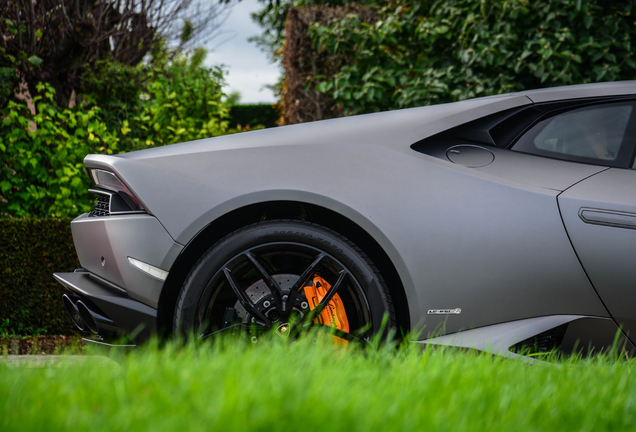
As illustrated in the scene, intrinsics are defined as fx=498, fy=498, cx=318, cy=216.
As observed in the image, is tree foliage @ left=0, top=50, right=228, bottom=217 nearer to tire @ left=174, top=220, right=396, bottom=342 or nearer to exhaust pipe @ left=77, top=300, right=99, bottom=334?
exhaust pipe @ left=77, top=300, right=99, bottom=334

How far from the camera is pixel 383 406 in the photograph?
118 cm

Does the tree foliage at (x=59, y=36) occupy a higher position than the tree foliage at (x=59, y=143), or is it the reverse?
the tree foliage at (x=59, y=36)

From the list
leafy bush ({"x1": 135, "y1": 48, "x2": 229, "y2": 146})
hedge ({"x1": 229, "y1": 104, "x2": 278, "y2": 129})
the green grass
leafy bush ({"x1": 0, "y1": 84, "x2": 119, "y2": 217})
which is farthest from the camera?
hedge ({"x1": 229, "y1": 104, "x2": 278, "y2": 129})

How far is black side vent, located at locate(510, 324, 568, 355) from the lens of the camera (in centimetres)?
186

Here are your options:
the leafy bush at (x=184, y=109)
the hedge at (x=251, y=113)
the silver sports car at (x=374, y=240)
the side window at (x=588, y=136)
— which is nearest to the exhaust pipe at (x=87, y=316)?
the silver sports car at (x=374, y=240)

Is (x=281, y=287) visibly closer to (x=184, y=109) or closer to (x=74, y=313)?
(x=74, y=313)

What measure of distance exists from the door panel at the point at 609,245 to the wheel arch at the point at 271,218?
26.7 inches

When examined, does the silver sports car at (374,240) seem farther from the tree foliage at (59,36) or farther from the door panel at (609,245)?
the tree foliage at (59,36)

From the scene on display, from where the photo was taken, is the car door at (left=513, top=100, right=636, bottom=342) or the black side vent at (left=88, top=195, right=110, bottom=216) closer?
the car door at (left=513, top=100, right=636, bottom=342)

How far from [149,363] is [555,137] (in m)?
1.76

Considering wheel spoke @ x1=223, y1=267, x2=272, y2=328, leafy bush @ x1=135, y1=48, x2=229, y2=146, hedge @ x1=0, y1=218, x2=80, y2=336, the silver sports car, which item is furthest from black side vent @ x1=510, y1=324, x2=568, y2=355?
leafy bush @ x1=135, y1=48, x2=229, y2=146

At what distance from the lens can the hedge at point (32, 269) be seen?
3.92m

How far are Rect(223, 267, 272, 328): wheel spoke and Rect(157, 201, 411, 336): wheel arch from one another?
0.53 ft

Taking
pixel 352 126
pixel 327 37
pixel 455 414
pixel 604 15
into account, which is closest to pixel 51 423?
pixel 455 414
